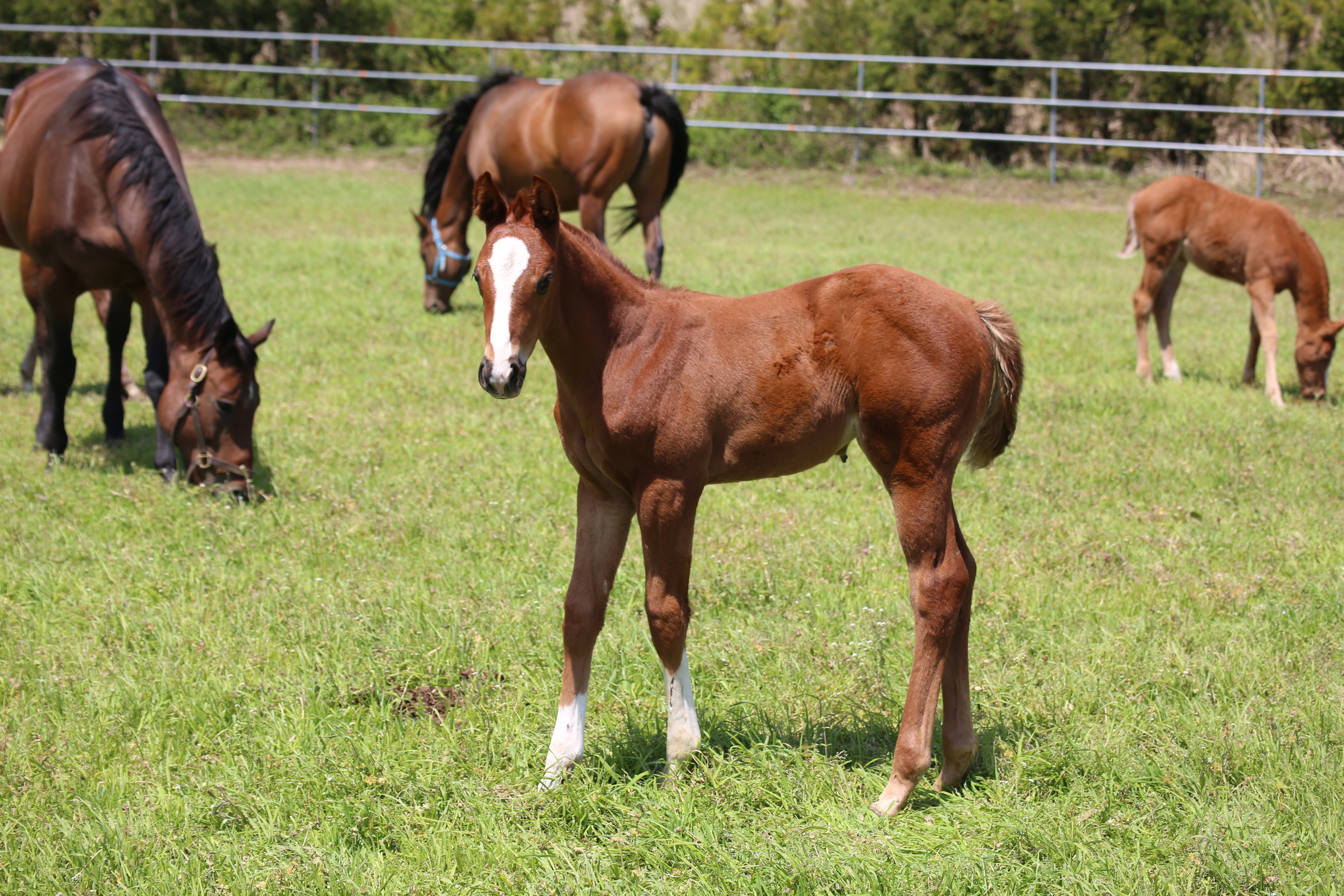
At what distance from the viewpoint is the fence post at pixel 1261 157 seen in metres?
17.5

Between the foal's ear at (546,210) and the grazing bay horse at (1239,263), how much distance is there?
22.0 ft

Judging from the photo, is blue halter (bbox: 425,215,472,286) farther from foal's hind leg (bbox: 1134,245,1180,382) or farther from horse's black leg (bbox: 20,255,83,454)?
foal's hind leg (bbox: 1134,245,1180,382)

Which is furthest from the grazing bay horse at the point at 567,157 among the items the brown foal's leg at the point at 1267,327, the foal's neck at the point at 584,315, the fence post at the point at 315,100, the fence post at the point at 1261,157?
the fence post at the point at 1261,157

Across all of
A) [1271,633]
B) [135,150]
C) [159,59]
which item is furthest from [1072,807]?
[159,59]

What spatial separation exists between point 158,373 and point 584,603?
4.36 meters

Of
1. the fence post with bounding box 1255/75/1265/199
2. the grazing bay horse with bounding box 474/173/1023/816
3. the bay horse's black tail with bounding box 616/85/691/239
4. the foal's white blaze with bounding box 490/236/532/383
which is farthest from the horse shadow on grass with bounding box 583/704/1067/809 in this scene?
the fence post with bounding box 1255/75/1265/199

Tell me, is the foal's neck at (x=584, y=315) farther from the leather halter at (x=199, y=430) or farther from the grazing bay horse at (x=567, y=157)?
the grazing bay horse at (x=567, y=157)

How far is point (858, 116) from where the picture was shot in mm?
20000

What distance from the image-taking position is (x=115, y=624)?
13.9 ft

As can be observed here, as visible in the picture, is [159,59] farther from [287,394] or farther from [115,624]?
[115,624]

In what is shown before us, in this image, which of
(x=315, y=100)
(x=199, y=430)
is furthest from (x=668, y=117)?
(x=315, y=100)

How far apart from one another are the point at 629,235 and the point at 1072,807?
12.4m

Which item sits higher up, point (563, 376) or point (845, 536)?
point (563, 376)

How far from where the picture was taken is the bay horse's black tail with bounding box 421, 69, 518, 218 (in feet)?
35.7
